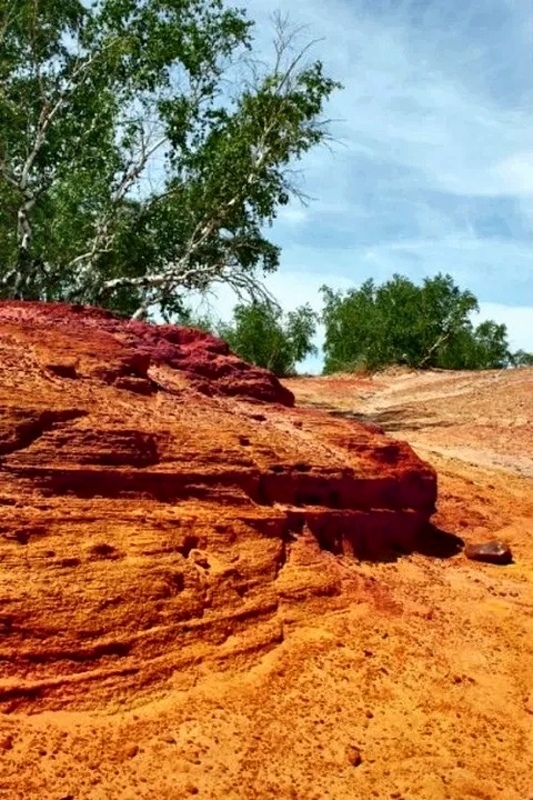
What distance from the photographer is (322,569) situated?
20.3 ft

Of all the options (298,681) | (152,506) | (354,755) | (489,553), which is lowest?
(354,755)

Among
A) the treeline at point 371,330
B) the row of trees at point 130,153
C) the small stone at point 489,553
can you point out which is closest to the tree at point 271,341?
the treeline at point 371,330

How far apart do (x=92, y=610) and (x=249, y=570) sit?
1.34 metres

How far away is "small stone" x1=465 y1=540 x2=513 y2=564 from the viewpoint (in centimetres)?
812

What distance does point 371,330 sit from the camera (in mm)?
36594

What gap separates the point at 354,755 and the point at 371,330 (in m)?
32.8

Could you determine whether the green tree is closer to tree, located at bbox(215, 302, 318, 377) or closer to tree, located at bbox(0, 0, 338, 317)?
tree, located at bbox(215, 302, 318, 377)

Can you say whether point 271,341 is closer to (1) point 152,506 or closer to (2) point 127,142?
(2) point 127,142

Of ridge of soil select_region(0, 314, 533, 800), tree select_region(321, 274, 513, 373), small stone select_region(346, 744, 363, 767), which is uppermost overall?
tree select_region(321, 274, 513, 373)

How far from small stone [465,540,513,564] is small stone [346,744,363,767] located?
3.96 metres

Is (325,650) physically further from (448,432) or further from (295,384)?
(295,384)

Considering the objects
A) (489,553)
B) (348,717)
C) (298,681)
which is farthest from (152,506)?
(489,553)

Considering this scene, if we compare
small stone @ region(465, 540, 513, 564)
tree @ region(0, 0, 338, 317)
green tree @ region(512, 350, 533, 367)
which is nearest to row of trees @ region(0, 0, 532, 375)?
tree @ region(0, 0, 338, 317)

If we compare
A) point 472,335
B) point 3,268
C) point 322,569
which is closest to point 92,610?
point 322,569
